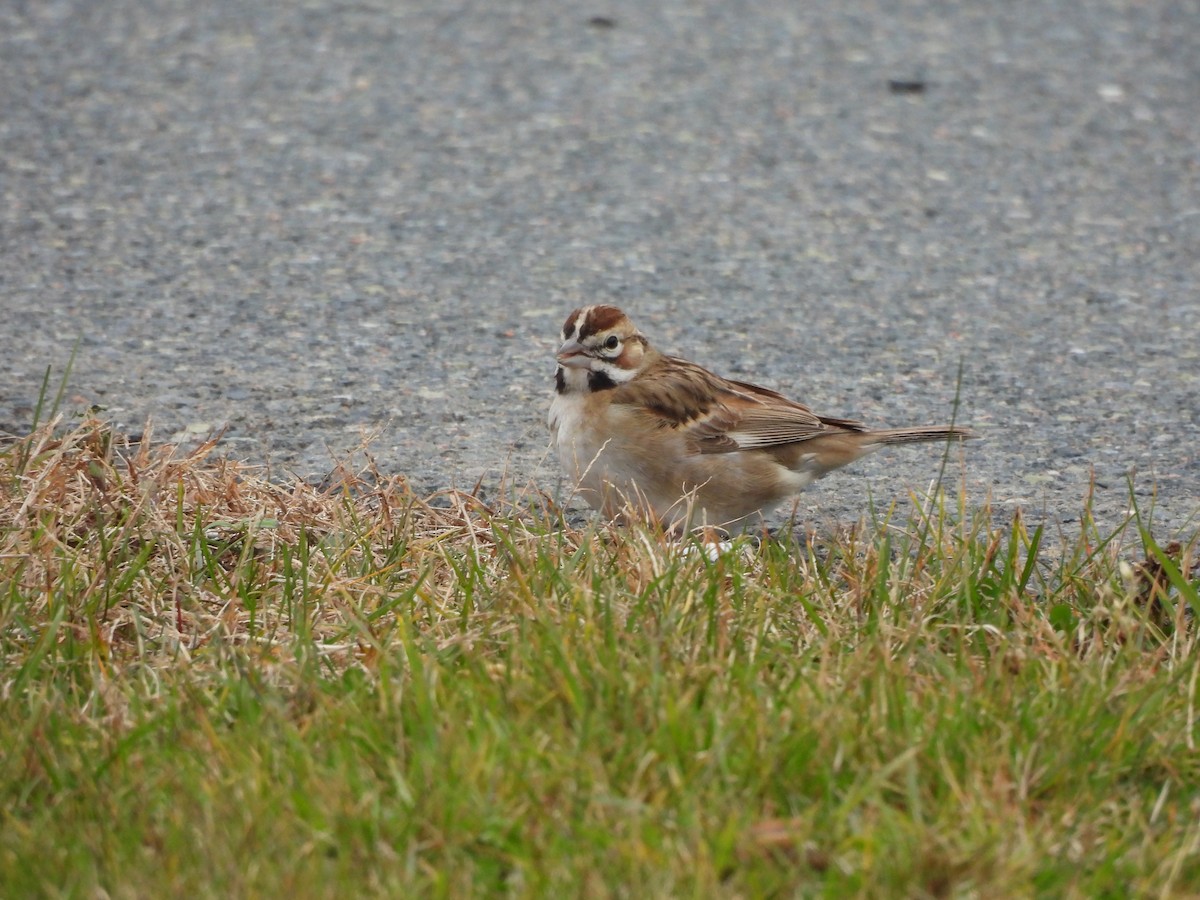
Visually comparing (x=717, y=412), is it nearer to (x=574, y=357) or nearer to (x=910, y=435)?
(x=574, y=357)

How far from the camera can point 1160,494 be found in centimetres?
570

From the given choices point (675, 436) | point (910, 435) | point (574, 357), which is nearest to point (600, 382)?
point (574, 357)

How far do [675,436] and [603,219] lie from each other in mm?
3025

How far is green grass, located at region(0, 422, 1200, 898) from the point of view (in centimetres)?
338

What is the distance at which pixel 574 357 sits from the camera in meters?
5.79

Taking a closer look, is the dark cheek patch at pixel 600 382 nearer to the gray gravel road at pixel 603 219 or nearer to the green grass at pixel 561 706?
the gray gravel road at pixel 603 219

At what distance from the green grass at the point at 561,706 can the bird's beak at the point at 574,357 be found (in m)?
0.81

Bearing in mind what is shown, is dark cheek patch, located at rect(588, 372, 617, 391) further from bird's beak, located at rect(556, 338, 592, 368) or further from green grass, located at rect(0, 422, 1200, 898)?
green grass, located at rect(0, 422, 1200, 898)

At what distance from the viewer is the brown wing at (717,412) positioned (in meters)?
5.71

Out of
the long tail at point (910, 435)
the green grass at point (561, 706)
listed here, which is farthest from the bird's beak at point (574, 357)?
the long tail at point (910, 435)

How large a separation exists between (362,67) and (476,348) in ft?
13.2

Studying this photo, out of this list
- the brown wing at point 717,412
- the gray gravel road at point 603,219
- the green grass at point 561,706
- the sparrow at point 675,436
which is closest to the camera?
the green grass at point 561,706

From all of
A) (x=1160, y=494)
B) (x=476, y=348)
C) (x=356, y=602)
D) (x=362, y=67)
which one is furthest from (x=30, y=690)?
(x=362, y=67)

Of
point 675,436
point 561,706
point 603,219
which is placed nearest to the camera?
point 561,706
